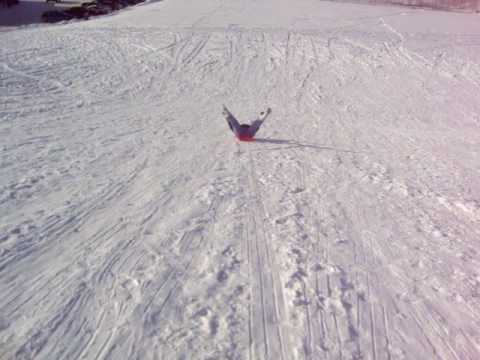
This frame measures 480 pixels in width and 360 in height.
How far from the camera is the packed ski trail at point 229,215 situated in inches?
149

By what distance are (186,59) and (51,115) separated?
6718 millimetres

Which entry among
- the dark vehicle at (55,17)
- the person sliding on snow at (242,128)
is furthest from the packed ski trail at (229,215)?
the dark vehicle at (55,17)

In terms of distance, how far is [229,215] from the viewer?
18.7 feet

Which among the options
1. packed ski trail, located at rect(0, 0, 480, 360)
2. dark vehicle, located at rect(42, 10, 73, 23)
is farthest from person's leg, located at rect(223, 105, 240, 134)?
dark vehicle, located at rect(42, 10, 73, 23)

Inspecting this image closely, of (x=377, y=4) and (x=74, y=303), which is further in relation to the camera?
(x=377, y=4)

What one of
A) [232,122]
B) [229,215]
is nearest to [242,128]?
[232,122]

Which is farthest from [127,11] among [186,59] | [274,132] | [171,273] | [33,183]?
[171,273]

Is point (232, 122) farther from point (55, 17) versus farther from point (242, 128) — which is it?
point (55, 17)

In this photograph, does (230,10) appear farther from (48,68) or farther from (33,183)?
(33,183)

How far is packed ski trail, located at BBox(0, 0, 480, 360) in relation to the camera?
379cm

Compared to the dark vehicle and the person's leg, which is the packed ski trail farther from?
the dark vehicle

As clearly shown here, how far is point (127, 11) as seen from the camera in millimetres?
23734

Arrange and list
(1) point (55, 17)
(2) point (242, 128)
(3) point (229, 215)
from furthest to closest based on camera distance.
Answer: (1) point (55, 17), (2) point (242, 128), (3) point (229, 215)

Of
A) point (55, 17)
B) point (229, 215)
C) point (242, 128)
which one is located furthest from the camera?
point (55, 17)
